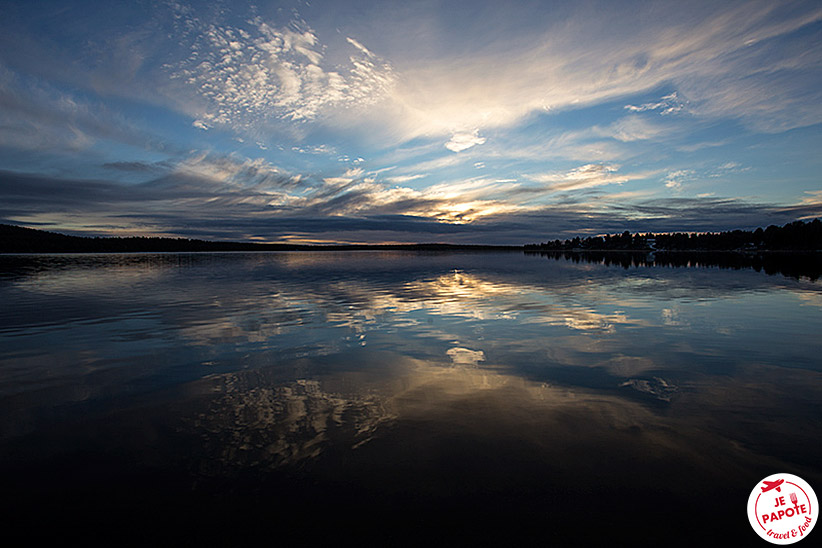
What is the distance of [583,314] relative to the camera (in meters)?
20.3

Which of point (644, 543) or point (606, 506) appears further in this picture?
point (606, 506)

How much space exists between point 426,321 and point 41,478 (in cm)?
1427

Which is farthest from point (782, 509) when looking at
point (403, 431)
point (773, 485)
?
point (403, 431)

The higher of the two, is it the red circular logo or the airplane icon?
the airplane icon

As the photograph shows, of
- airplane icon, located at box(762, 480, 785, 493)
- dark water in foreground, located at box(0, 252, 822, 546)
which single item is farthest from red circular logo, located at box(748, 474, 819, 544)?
dark water in foreground, located at box(0, 252, 822, 546)

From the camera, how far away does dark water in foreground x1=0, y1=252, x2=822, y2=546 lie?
Result: 518cm

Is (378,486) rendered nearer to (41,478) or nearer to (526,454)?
(526,454)

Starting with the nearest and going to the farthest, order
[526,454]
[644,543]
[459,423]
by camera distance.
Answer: [644,543] < [526,454] < [459,423]

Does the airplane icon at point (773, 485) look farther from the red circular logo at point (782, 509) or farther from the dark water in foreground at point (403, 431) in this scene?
the dark water in foreground at point (403, 431)

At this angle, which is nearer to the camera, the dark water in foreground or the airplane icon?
the dark water in foreground

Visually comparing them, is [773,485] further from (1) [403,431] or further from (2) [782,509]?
(1) [403,431]

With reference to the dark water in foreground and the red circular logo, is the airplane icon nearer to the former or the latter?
the red circular logo

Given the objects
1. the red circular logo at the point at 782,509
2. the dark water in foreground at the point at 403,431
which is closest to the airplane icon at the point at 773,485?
the red circular logo at the point at 782,509

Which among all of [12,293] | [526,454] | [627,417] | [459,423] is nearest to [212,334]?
[459,423]
